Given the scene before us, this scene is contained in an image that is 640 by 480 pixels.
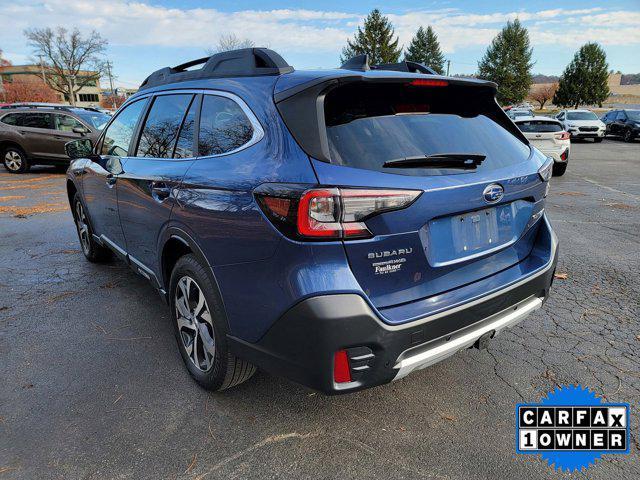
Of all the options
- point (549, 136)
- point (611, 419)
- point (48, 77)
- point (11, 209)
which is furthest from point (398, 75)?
point (48, 77)

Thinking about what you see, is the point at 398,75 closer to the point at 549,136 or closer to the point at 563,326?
the point at 563,326

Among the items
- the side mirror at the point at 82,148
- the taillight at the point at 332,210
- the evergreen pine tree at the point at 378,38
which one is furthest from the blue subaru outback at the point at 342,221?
the evergreen pine tree at the point at 378,38

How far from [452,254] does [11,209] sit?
872cm

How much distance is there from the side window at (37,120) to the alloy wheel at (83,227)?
376 inches

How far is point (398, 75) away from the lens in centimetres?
223

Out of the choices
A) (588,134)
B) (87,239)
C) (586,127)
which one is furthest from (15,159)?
(588,134)

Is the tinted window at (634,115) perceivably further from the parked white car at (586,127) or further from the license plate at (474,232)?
the license plate at (474,232)

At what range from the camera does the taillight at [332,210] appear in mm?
1831

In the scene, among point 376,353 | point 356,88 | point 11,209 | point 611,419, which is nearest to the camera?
point 376,353

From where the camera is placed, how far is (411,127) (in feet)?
7.30

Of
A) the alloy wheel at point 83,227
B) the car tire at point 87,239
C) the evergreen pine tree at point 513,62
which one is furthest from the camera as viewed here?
the evergreen pine tree at point 513,62

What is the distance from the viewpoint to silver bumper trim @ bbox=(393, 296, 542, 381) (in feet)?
6.58

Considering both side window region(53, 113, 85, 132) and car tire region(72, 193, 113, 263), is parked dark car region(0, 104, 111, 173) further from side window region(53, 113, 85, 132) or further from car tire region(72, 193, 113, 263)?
car tire region(72, 193, 113, 263)

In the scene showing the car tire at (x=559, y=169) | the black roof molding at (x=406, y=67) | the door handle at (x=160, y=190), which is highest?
the black roof molding at (x=406, y=67)
